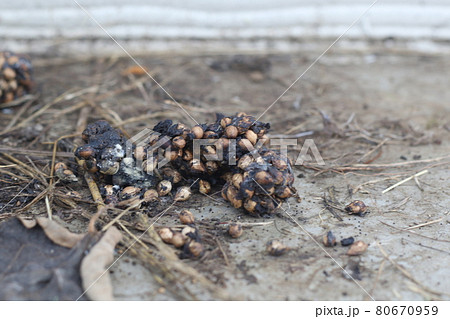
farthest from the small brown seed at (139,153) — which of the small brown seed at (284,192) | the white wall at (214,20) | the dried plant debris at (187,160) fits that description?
the white wall at (214,20)

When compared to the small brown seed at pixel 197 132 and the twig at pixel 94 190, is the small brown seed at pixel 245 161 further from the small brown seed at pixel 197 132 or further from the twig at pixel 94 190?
the twig at pixel 94 190

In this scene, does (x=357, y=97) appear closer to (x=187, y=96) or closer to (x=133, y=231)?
(x=187, y=96)

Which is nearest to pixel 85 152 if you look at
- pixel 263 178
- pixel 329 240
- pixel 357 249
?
pixel 263 178

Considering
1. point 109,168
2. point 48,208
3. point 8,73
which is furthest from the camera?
point 8,73

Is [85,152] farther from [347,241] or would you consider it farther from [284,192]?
[347,241]

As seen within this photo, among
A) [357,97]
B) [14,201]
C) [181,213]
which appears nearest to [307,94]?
[357,97]

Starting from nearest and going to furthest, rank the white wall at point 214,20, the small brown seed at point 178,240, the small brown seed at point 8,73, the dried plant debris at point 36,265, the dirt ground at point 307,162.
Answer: the dried plant debris at point 36,265 < the dirt ground at point 307,162 < the small brown seed at point 178,240 < the small brown seed at point 8,73 < the white wall at point 214,20
